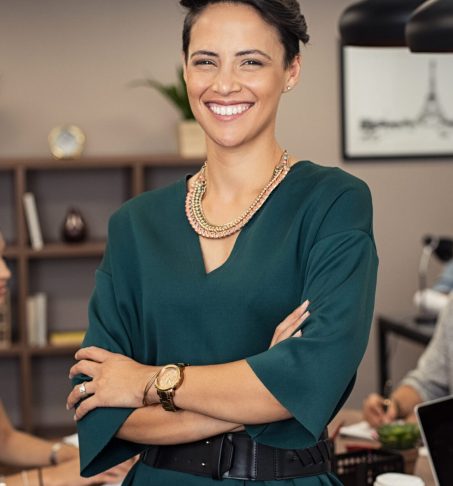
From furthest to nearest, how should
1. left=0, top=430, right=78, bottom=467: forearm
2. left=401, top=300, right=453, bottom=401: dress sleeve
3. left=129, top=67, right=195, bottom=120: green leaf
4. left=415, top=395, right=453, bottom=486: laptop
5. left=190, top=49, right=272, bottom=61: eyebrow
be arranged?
left=129, top=67, right=195, bottom=120: green leaf
left=401, top=300, right=453, bottom=401: dress sleeve
left=0, top=430, right=78, bottom=467: forearm
left=415, top=395, right=453, bottom=486: laptop
left=190, top=49, right=272, bottom=61: eyebrow

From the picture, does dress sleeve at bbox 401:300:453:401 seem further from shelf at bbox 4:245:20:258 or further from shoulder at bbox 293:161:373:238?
shelf at bbox 4:245:20:258

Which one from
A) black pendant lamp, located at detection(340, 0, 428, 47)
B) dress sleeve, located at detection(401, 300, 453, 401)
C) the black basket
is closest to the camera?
the black basket

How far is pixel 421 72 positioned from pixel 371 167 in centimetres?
63

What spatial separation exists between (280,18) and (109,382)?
64cm

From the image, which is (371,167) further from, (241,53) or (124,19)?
(241,53)

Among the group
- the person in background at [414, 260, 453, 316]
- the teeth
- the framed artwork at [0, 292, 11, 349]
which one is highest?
the teeth

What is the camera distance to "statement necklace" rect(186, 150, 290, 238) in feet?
5.49

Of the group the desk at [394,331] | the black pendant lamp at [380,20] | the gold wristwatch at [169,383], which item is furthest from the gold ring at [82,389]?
the desk at [394,331]

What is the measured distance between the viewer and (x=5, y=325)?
5426mm

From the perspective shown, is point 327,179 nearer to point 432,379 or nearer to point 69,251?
point 432,379

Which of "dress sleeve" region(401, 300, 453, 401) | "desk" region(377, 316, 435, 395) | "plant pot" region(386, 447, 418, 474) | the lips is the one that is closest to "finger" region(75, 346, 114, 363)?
the lips

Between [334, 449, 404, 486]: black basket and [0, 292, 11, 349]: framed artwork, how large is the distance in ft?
11.3

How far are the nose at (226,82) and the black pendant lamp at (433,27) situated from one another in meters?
1.05

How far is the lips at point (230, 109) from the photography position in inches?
63.5
